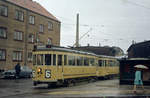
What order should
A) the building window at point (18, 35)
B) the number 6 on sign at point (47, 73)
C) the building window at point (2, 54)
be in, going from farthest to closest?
the building window at point (18, 35)
the building window at point (2, 54)
the number 6 on sign at point (47, 73)

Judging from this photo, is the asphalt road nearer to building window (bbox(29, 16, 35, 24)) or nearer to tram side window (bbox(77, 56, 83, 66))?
tram side window (bbox(77, 56, 83, 66))

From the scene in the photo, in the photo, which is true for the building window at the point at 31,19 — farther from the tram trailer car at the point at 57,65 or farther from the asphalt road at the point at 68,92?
the asphalt road at the point at 68,92

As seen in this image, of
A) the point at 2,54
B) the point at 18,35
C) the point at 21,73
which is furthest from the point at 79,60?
the point at 18,35

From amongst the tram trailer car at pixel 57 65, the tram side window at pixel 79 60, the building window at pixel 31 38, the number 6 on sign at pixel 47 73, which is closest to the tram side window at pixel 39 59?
the tram trailer car at pixel 57 65

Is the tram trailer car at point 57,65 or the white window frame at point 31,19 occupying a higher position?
the white window frame at point 31,19

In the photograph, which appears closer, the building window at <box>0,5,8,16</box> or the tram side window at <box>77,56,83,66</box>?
the tram side window at <box>77,56,83,66</box>

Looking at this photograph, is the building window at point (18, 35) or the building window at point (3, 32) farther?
the building window at point (18, 35)

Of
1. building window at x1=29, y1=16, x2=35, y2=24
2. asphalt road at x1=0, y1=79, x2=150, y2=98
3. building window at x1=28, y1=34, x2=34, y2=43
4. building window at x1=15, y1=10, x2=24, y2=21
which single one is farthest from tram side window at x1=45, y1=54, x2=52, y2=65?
building window at x1=29, y1=16, x2=35, y2=24

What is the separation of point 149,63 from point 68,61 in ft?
23.6

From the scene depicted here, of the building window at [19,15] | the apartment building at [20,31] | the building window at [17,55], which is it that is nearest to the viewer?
the apartment building at [20,31]

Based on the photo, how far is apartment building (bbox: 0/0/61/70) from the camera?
3897 cm

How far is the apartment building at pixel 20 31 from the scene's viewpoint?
39.0 m

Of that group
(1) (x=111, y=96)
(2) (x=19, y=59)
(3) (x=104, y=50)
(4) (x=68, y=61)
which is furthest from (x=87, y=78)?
(3) (x=104, y=50)

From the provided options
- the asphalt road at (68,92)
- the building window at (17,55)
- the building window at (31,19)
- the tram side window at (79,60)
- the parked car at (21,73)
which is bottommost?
the asphalt road at (68,92)
